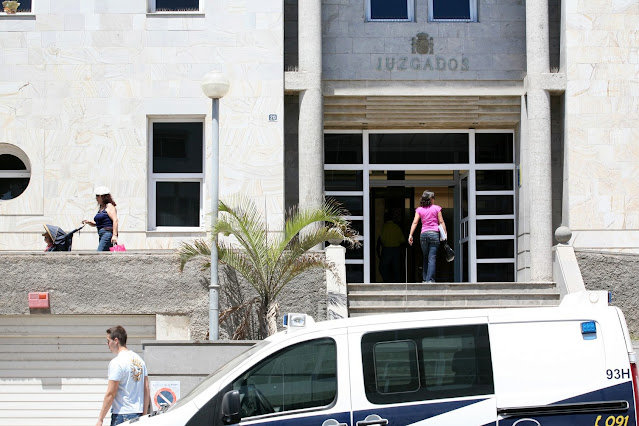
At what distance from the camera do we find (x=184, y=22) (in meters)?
16.9

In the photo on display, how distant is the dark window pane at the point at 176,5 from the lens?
17.2m


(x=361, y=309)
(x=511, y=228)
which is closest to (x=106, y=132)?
(x=361, y=309)

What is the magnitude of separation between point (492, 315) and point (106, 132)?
10.5 meters

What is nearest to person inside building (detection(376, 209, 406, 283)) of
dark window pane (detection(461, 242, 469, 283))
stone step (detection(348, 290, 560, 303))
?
dark window pane (detection(461, 242, 469, 283))

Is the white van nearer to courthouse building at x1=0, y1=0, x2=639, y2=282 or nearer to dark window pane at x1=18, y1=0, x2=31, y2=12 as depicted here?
courthouse building at x1=0, y1=0, x2=639, y2=282

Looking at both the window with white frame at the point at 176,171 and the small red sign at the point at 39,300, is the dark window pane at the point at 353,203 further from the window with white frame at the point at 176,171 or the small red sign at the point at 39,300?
the small red sign at the point at 39,300

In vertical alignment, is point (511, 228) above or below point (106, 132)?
below

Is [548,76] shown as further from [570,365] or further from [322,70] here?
[570,365]

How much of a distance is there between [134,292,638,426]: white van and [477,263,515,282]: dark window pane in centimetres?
1093

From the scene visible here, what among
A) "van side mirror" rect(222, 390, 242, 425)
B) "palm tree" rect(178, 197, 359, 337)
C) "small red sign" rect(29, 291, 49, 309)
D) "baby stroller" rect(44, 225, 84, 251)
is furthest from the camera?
"baby stroller" rect(44, 225, 84, 251)

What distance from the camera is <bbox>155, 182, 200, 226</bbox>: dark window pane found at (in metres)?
17.0

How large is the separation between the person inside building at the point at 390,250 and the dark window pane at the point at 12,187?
6.37 m

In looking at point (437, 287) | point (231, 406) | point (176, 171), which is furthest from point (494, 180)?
point (231, 406)

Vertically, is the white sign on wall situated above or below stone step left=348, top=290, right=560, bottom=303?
below
